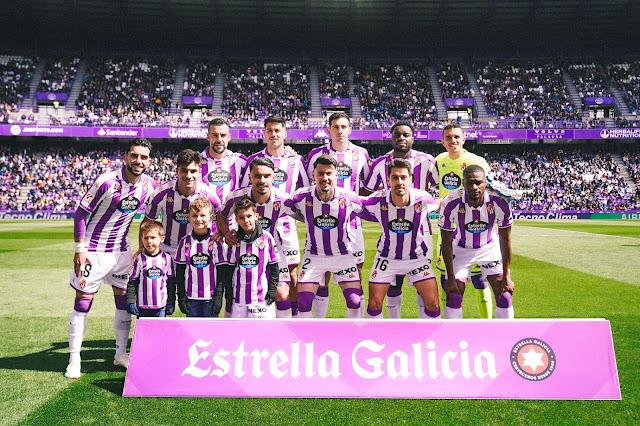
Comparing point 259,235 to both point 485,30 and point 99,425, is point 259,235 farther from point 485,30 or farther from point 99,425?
point 485,30

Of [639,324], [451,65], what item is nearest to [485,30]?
[451,65]

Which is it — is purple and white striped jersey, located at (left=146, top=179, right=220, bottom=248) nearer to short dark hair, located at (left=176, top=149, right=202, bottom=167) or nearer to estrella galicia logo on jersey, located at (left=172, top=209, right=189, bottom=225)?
estrella galicia logo on jersey, located at (left=172, top=209, right=189, bottom=225)

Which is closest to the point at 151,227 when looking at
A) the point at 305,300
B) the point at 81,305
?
the point at 81,305

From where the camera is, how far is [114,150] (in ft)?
124

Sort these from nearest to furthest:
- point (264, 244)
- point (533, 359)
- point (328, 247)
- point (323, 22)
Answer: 1. point (533, 359)
2. point (264, 244)
3. point (328, 247)
4. point (323, 22)

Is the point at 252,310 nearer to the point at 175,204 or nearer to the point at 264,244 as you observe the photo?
the point at 264,244

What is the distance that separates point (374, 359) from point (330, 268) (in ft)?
5.31

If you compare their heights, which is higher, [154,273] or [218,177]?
[218,177]

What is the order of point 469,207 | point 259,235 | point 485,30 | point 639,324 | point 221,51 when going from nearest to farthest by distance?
point 259,235 < point 469,207 < point 639,324 < point 485,30 < point 221,51

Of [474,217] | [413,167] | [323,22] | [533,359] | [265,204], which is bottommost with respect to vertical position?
[533,359]

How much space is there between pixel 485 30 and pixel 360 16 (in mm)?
10530

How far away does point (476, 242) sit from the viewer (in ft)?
18.3

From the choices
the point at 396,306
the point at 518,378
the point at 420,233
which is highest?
the point at 420,233

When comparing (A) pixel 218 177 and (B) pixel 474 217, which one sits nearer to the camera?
(B) pixel 474 217
